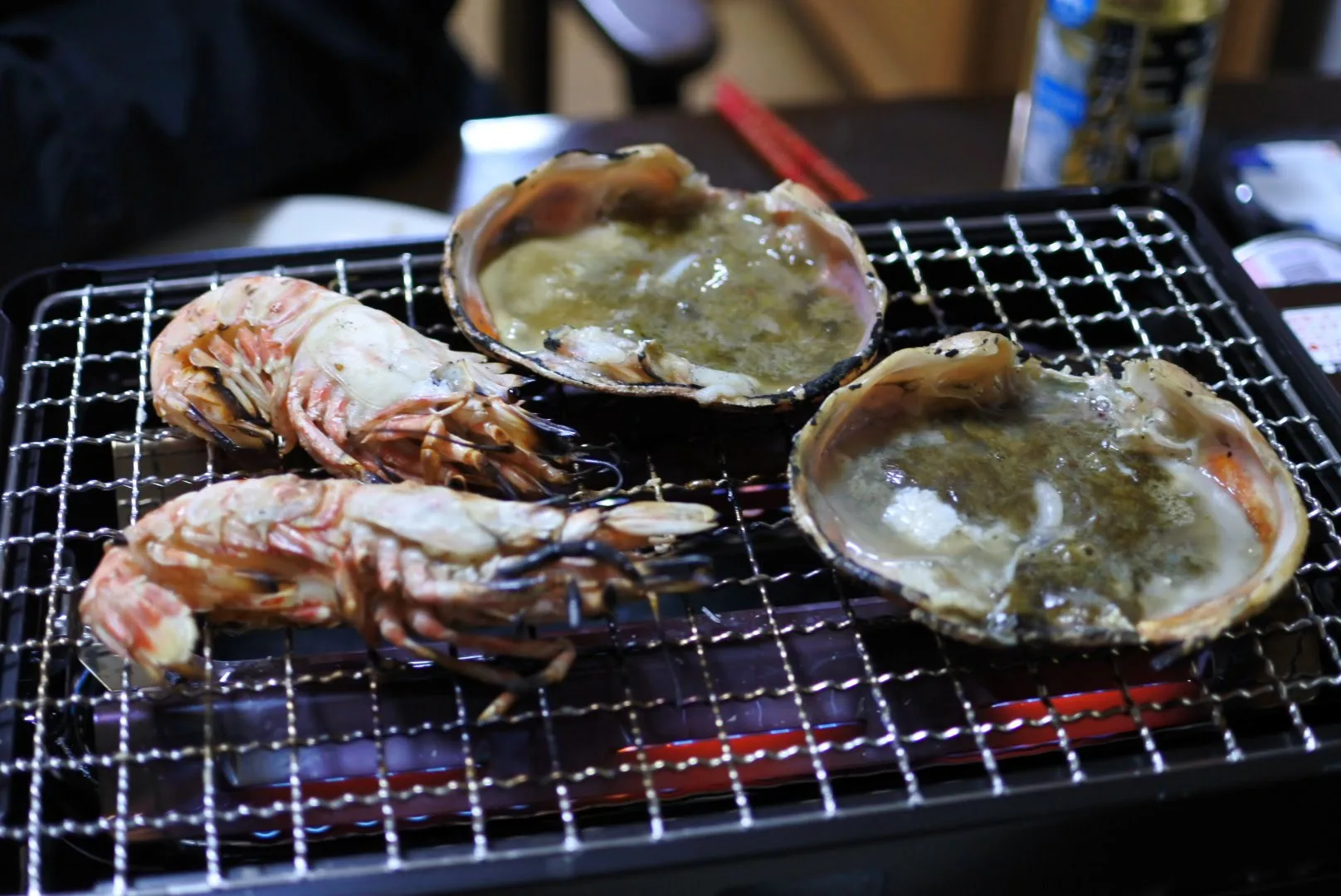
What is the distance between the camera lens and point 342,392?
1.50 meters

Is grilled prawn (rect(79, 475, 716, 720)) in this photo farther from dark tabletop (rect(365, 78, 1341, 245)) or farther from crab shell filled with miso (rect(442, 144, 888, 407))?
dark tabletop (rect(365, 78, 1341, 245))

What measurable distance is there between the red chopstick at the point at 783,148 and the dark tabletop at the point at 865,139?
25 mm

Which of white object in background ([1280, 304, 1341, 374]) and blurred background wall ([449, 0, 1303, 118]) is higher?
white object in background ([1280, 304, 1341, 374])

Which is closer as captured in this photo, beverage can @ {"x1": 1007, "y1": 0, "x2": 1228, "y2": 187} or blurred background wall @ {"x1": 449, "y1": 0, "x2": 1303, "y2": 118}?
beverage can @ {"x1": 1007, "y1": 0, "x2": 1228, "y2": 187}

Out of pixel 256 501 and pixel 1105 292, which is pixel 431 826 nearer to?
pixel 256 501

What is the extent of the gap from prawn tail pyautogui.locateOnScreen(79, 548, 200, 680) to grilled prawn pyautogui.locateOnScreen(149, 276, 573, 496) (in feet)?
0.80

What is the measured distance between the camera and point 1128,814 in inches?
46.8

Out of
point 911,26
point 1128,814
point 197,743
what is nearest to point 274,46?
point 197,743

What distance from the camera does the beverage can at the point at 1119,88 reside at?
6.43 feet

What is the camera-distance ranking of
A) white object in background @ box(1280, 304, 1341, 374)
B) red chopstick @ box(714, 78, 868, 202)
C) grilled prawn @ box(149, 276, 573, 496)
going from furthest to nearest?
red chopstick @ box(714, 78, 868, 202), white object in background @ box(1280, 304, 1341, 374), grilled prawn @ box(149, 276, 573, 496)

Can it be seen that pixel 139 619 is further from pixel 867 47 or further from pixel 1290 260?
pixel 867 47

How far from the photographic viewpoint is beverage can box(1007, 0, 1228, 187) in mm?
1960

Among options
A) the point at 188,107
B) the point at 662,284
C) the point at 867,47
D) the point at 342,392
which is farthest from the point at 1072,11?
the point at 867,47

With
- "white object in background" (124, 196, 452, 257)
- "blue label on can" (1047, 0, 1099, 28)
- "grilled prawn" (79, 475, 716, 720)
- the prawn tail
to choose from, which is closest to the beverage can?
"blue label on can" (1047, 0, 1099, 28)
